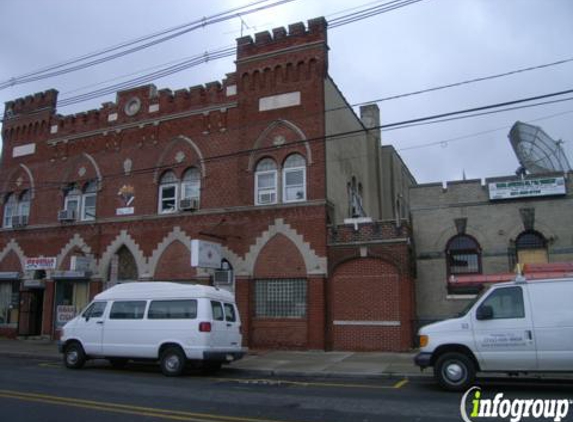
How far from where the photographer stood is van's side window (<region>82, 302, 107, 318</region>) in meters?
15.1

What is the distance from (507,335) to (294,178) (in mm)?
11393

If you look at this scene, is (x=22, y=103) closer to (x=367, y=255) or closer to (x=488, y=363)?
(x=367, y=255)

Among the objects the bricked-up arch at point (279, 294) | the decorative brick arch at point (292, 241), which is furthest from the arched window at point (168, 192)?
the bricked-up arch at point (279, 294)

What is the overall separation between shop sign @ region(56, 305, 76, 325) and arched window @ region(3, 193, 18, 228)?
6031 millimetres

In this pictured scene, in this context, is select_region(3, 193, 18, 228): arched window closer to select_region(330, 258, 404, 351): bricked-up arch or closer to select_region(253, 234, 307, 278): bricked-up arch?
select_region(253, 234, 307, 278): bricked-up arch

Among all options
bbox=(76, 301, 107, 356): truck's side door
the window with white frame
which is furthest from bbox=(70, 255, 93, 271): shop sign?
bbox=(76, 301, 107, 356): truck's side door

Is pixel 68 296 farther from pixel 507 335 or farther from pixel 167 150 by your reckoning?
pixel 507 335

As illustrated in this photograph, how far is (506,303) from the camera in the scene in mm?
10602

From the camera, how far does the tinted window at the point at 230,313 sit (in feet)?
47.9

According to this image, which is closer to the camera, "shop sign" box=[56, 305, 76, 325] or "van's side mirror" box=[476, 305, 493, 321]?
"van's side mirror" box=[476, 305, 493, 321]

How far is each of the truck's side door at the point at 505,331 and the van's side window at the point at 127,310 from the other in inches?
336

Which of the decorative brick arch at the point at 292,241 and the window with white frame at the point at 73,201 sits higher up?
the window with white frame at the point at 73,201

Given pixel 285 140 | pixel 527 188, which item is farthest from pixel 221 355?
pixel 527 188

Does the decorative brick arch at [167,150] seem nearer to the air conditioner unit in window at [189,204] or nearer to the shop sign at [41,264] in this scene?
the air conditioner unit in window at [189,204]
